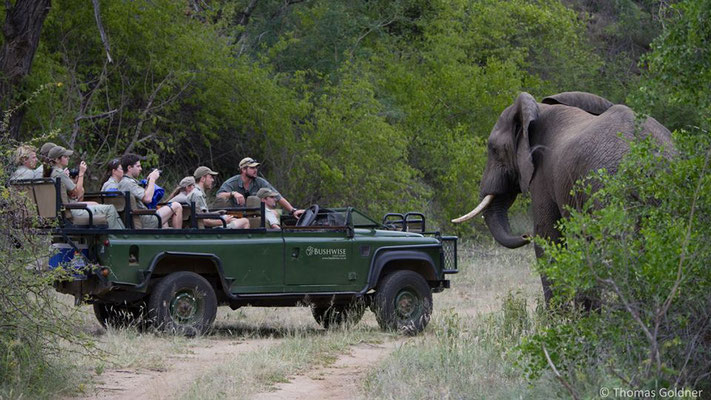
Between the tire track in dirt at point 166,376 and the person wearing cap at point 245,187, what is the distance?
2.48m

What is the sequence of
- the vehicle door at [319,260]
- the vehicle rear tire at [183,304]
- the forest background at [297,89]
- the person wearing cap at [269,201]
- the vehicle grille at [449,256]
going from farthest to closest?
the forest background at [297,89] < the vehicle grille at [449,256] < the person wearing cap at [269,201] < the vehicle door at [319,260] < the vehicle rear tire at [183,304]

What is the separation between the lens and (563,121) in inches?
469

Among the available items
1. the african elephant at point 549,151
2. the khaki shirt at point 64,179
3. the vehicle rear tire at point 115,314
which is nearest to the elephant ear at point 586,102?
the african elephant at point 549,151

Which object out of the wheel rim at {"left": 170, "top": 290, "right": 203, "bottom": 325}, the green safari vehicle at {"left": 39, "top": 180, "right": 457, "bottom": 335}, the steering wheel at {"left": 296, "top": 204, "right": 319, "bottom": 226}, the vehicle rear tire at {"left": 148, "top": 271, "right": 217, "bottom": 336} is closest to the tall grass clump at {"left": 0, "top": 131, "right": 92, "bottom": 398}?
the green safari vehicle at {"left": 39, "top": 180, "right": 457, "bottom": 335}

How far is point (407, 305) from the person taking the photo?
13.6 m

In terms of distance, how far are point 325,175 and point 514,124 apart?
35.1 feet

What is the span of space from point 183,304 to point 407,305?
2.65 meters

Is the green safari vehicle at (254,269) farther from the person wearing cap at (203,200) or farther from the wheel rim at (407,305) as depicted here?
the person wearing cap at (203,200)

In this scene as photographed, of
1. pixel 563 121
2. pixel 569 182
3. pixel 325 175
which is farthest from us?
pixel 325 175

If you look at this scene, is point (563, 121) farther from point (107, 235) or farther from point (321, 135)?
point (321, 135)

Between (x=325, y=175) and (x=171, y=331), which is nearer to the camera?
(x=171, y=331)

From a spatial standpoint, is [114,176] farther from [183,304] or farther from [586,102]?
[586,102]

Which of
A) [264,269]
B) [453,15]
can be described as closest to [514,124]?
[264,269]

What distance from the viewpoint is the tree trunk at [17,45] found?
18766 mm
